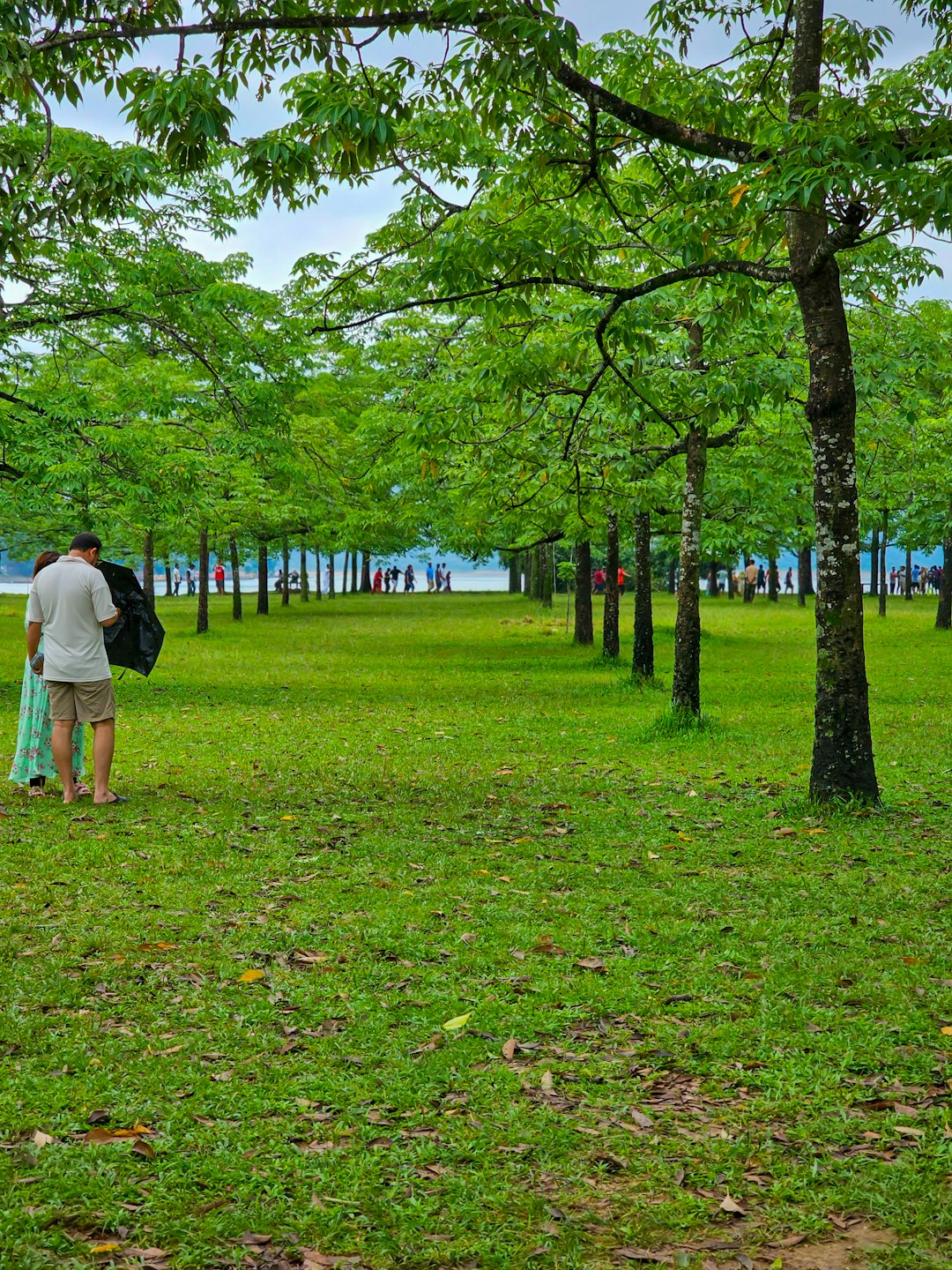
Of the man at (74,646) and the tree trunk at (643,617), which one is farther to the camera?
the tree trunk at (643,617)

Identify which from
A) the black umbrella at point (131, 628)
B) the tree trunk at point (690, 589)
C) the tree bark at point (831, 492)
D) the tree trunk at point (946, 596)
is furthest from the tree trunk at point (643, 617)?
the tree trunk at point (946, 596)

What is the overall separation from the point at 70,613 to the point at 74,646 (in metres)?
0.26

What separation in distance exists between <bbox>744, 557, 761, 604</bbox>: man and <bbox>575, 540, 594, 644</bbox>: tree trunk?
25947mm

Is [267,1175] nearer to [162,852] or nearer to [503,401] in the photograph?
[162,852]

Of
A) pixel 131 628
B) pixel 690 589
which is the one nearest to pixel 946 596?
pixel 690 589

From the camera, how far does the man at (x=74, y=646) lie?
838 centimetres

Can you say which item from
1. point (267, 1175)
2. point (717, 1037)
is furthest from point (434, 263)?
point (267, 1175)

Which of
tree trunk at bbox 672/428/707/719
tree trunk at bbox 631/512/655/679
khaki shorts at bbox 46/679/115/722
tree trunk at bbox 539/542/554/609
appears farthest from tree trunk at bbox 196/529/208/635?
khaki shorts at bbox 46/679/115/722

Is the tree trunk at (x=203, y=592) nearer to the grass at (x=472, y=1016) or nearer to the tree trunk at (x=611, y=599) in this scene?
the tree trunk at (x=611, y=599)

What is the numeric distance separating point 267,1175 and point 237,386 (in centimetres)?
1281

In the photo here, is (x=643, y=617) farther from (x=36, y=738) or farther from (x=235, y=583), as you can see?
(x=235, y=583)

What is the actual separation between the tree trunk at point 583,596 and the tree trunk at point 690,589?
10.9 meters

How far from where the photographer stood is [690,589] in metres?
12.8

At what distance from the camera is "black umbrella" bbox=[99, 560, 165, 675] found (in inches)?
382
